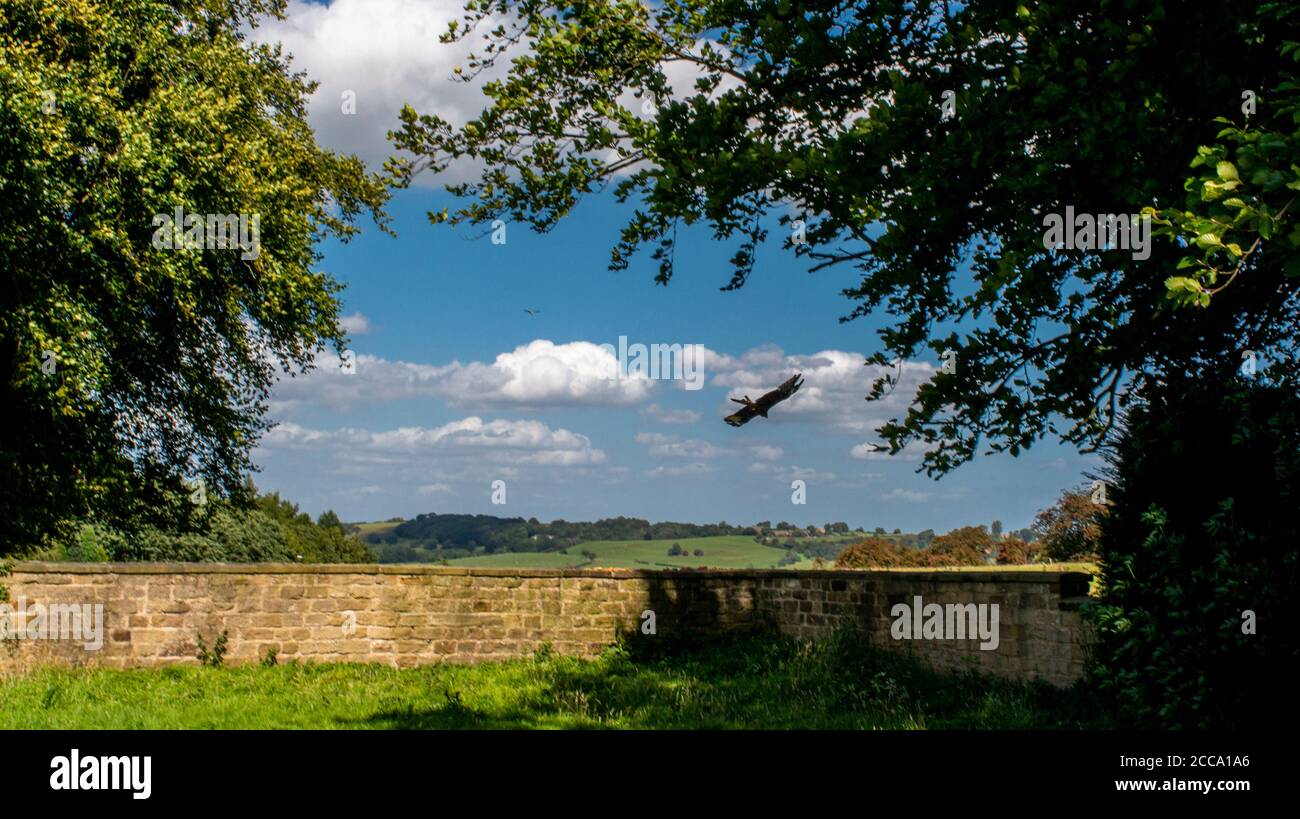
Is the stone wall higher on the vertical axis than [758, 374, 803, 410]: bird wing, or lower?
lower

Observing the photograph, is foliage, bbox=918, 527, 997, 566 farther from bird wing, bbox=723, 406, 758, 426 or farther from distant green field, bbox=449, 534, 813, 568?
distant green field, bbox=449, 534, 813, 568

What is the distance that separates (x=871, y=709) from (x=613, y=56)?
9185 millimetres

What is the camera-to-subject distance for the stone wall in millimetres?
13617

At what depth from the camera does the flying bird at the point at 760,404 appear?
14578 millimetres

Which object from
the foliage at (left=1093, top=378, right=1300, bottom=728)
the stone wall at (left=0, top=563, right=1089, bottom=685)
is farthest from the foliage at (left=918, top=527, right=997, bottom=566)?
the foliage at (left=1093, top=378, right=1300, bottom=728)

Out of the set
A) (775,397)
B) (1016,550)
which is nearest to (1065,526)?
(1016,550)

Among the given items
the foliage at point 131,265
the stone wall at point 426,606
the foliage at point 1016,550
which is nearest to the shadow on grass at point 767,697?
the stone wall at point 426,606

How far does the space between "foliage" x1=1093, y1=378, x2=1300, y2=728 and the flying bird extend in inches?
280

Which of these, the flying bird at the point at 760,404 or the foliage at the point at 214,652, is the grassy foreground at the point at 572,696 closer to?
the foliage at the point at 214,652

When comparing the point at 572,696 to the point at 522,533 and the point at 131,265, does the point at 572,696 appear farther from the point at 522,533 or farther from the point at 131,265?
the point at 522,533

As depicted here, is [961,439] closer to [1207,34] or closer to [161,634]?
[1207,34]

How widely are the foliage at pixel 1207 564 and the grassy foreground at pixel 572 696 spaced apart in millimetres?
2336

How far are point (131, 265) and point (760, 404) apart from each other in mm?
10305
